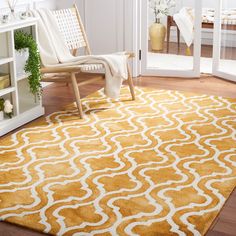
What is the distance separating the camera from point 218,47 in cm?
561

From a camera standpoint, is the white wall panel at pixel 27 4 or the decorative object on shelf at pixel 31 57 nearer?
the decorative object on shelf at pixel 31 57

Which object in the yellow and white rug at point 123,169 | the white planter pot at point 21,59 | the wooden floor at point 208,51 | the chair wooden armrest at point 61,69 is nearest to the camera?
the yellow and white rug at point 123,169

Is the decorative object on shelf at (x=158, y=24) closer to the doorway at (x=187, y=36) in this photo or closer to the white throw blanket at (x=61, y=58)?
the doorway at (x=187, y=36)

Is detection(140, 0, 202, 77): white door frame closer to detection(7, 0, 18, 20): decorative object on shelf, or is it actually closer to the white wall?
the white wall

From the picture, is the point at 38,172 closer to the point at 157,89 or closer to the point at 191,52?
the point at 157,89

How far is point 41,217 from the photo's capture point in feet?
9.08

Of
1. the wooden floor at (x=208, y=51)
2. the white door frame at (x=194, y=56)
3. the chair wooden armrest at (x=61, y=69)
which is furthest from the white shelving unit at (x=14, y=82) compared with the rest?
the wooden floor at (x=208, y=51)

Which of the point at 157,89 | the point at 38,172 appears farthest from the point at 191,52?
the point at 38,172

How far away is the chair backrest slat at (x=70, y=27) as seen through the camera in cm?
496

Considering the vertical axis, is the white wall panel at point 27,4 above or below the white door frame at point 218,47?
above

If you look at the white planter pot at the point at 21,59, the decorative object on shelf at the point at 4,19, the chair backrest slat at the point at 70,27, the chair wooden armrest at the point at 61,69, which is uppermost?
the decorative object on shelf at the point at 4,19

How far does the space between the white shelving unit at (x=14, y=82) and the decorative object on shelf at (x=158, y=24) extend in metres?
1.71

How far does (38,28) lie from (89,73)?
4.62 feet

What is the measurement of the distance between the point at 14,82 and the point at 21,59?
8.6 inches
